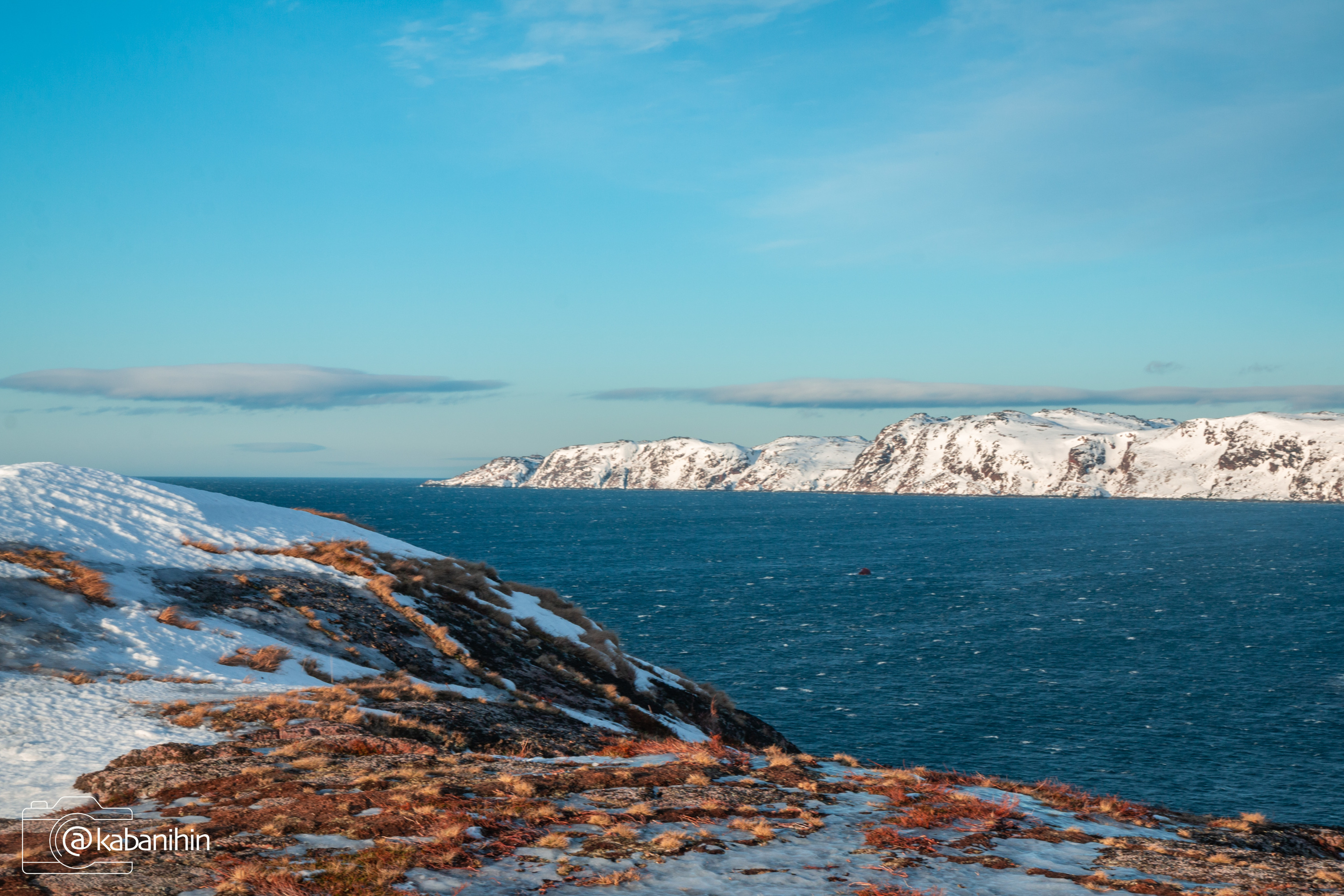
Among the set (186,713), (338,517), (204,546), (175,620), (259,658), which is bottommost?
(259,658)

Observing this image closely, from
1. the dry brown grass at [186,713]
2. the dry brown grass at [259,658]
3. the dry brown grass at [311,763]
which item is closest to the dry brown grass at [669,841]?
the dry brown grass at [311,763]

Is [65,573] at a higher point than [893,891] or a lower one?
higher

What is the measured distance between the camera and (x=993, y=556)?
140 m

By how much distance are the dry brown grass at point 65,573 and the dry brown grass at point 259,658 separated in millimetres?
4026

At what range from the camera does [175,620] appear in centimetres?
2247

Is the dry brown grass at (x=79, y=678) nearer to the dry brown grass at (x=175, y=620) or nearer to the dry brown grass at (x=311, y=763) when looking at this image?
the dry brown grass at (x=175, y=620)

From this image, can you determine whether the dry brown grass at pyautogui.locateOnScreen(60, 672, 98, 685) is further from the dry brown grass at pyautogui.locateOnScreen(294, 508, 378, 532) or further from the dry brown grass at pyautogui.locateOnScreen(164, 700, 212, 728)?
the dry brown grass at pyautogui.locateOnScreen(294, 508, 378, 532)

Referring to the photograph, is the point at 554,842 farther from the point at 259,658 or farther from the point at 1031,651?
the point at 1031,651

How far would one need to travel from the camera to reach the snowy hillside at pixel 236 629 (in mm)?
17609

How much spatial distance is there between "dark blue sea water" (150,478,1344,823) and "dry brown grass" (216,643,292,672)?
111 feet

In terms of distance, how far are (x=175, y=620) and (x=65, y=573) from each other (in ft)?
11.6

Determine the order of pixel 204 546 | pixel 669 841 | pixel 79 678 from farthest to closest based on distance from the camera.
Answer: pixel 204 546
pixel 79 678
pixel 669 841

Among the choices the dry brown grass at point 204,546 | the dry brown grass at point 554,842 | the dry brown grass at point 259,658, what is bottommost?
the dry brown grass at point 259,658

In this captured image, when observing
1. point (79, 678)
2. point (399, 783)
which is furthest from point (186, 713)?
point (399, 783)
